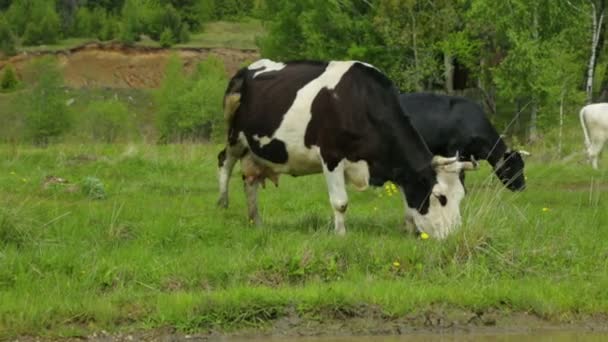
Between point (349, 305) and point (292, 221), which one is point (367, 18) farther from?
point (349, 305)

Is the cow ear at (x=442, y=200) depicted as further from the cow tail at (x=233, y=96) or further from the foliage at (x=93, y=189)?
the foliage at (x=93, y=189)

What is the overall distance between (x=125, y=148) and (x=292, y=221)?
38.5ft

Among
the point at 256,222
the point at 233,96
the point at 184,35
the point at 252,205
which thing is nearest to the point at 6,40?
the point at 184,35

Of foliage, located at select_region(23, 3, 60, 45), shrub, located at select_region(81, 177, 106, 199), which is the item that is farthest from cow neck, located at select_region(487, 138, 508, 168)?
foliage, located at select_region(23, 3, 60, 45)

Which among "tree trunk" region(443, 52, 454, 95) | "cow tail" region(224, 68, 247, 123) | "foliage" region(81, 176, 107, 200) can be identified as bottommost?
"tree trunk" region(443, 52, 454, 95)

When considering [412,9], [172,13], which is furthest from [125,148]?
[172,13]

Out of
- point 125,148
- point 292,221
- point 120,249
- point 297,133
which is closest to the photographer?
point 120,249

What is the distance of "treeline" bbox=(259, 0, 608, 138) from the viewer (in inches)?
1463

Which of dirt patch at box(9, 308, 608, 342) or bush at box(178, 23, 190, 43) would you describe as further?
bush at box(178, 23, 190, 43)

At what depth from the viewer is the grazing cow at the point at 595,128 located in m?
25.5

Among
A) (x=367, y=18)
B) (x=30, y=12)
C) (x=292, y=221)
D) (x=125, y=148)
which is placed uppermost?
(x=292, y=221)

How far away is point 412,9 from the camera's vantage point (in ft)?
155

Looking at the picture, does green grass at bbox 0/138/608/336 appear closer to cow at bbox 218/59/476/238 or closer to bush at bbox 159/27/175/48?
cow at bbox 218/59/476/238

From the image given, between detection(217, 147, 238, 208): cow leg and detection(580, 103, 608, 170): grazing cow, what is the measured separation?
1254 centimetres
